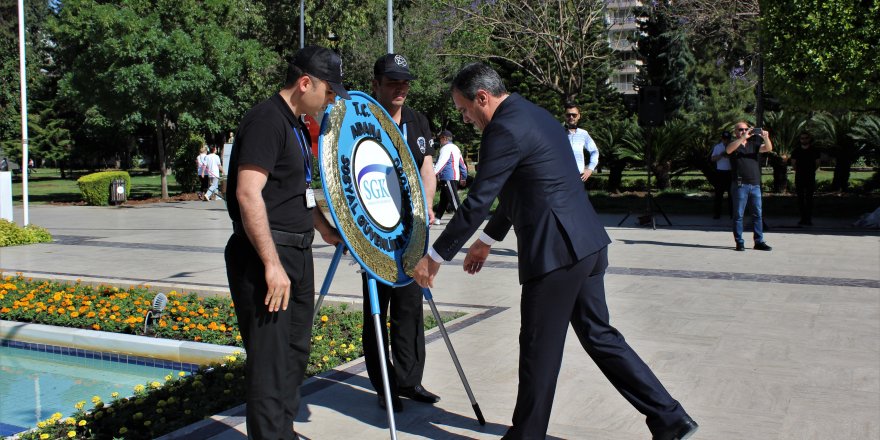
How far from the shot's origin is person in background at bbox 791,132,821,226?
15.8 m

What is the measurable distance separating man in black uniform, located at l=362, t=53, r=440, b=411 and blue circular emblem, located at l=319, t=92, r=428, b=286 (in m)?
0.37

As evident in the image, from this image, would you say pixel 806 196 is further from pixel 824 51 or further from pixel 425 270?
pixel 425 270

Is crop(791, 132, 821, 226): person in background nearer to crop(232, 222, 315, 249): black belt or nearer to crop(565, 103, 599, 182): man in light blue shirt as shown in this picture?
crop(565, 103, 599, 182): man in light blue shirt

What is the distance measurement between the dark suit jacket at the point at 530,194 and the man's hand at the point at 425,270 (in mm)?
89

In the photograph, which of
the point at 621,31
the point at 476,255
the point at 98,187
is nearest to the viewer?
the point at 476,255

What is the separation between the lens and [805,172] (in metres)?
15.8

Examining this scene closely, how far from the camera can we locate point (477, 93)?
12.3 ft

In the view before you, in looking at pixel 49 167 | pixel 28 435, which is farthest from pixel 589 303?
pixel 49 167

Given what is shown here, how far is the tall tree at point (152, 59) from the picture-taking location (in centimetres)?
2467

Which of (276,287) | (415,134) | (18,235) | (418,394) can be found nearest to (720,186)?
(18,235)

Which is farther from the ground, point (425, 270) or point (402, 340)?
point (425, 270)

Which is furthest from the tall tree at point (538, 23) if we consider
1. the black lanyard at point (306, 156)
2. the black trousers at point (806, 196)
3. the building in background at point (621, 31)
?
the black lanyard at point (306, 156)

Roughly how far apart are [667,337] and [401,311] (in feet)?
8.78

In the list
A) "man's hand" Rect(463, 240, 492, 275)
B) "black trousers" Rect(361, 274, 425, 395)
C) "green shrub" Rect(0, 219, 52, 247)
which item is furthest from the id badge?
"green shrub" Rect(0, 219, 52, 247)
